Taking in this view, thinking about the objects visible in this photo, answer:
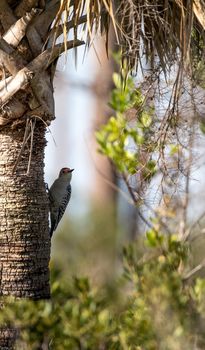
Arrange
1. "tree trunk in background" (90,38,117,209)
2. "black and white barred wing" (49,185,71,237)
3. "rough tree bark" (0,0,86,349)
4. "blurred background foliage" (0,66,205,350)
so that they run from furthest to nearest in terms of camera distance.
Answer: "tree trunk in background" (90,38,117,209) < "black and white barred wing" (49,185,71,237) < "rough tree bark" (0,0,86,349) < "blurred background foliage" (0,66,205,350)

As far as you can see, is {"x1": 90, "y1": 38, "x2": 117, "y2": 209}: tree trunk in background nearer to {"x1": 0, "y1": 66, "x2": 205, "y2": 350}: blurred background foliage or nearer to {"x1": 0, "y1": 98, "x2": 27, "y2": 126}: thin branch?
{"x1": 0, "y1": 66, "x2": 205, "y2": 350}: blurred background foliage

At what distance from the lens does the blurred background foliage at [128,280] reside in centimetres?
664

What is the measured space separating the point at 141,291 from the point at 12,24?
103 inches

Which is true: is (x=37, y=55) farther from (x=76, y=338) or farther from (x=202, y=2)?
(x=76, y=338)

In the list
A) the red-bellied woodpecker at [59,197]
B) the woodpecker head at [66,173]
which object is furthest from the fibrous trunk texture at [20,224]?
the woodpecker head at [66,173]

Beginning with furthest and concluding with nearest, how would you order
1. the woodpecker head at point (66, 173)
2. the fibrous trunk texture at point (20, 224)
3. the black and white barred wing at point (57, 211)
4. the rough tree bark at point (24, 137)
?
1. the woodpecker head at point (66, 173)
2. the black and white barred wing at point (57, 211)
3. the fibrous trunk texture at point (20, 224)
4. the rough tree bark at point (24, 137)

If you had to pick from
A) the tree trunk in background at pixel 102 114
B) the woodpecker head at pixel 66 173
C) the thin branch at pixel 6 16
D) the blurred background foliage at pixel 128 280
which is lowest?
the blurred background foliage at pixel 128 280

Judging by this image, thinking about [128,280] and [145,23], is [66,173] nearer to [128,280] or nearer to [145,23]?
[128,280]

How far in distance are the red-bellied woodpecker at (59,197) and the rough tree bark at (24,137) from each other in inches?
75.8

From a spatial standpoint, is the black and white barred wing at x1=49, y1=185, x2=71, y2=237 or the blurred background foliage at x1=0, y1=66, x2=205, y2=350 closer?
the blurred background foliage at x1=0, y1=66, x2=205, y2=350

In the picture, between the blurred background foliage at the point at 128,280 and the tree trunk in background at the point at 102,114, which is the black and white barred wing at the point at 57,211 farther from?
the tree trunk in background at the point at 102,114

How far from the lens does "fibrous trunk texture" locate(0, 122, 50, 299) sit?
7117mm

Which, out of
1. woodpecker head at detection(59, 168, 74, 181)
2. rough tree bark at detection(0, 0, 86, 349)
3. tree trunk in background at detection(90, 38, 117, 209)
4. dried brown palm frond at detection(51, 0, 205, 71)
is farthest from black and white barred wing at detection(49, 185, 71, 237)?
tree trunk in background at detection(90, 38, 117, 209)

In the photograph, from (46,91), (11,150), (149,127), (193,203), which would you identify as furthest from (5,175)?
(193,203)
